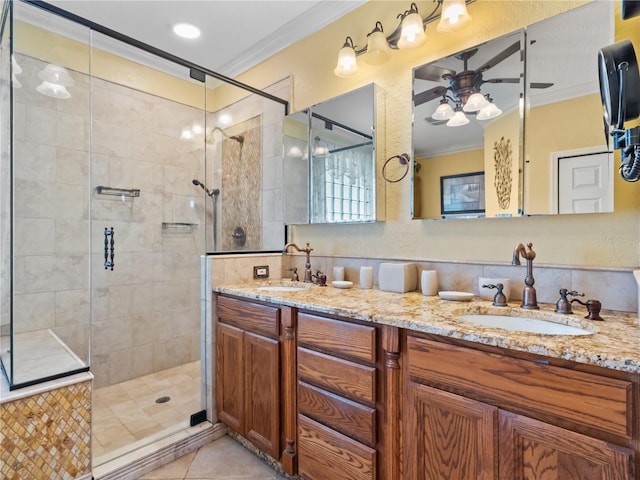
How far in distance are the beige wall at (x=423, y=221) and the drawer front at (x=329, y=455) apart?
Answer: 98cm

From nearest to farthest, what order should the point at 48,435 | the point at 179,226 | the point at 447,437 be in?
the point at 447,437
the point at 48,435
the point at 179,226

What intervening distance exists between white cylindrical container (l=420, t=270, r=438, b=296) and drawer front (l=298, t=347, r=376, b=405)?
0.58m

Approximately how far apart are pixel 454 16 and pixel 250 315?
1.79 metres

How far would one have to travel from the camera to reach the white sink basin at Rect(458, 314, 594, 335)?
1196 millimetres

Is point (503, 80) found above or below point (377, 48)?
below

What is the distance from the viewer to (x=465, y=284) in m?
1.66

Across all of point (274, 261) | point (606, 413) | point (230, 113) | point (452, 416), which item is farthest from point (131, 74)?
point (606, 413)

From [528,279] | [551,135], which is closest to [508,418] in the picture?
[528,279]

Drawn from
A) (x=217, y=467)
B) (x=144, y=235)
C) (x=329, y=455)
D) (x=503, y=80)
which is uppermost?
(x=503, y=80)

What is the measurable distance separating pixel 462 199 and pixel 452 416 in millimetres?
1008

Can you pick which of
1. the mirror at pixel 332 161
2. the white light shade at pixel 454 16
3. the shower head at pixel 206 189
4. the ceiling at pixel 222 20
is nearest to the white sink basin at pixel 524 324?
the mirror at pixel 332 161

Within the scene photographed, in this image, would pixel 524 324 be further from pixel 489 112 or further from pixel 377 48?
pixel 377 48

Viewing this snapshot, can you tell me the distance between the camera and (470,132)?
5.40ft

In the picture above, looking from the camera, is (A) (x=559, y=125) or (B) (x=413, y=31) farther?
(B) (x=413, y=31)
